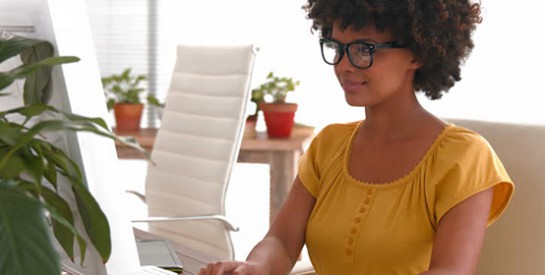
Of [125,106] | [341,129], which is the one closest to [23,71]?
[341,129]

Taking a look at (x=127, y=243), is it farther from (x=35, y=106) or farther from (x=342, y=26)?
(x=342, y=26)

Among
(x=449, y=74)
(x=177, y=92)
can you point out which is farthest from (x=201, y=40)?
(x=449, y=74)

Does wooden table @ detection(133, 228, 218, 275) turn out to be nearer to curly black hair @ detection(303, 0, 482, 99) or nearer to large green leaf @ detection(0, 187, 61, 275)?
curly black hair @ detection(303, 0, 482, 99)

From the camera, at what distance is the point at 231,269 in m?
1.46

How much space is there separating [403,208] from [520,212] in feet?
0.68

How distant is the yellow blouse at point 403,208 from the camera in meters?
1.60

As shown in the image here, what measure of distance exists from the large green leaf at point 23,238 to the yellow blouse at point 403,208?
0.94 metres

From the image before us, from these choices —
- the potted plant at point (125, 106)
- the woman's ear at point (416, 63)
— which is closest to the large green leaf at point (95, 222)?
the woman's ear at point (416, 63)

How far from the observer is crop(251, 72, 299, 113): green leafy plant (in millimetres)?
3717

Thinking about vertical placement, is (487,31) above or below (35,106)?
below

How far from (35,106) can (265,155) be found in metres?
2.60

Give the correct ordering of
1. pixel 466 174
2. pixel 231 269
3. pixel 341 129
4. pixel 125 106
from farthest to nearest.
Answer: pixel 125 106, pixel 341 129, pixel 466 174, pixel 231 269

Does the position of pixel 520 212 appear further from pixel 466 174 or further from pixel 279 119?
pixel 279 119

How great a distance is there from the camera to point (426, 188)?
5.40ft
